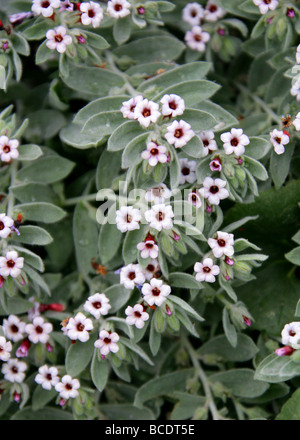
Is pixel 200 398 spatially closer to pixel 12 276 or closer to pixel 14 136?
pixel 12 276

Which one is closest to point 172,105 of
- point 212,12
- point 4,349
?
point 212,12

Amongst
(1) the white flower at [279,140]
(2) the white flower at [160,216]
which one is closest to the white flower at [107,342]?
(2) the white flower at [160,216]

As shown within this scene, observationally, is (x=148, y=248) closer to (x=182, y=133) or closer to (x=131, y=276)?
(x=131, y=276)

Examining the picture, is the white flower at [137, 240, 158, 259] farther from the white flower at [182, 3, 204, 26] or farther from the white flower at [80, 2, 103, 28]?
the white flower at [182, 3, 204, 26]

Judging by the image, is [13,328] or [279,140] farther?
[13,328]

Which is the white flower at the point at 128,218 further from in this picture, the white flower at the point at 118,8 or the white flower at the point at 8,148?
the white flower at the point at 118,8

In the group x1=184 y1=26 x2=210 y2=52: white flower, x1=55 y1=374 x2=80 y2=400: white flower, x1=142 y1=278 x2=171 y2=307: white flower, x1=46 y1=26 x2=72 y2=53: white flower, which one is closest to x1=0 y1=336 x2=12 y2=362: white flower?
x1=55 y1=374 x2=80 y2=400: white flower

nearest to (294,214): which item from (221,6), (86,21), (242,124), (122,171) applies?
(242,124)
